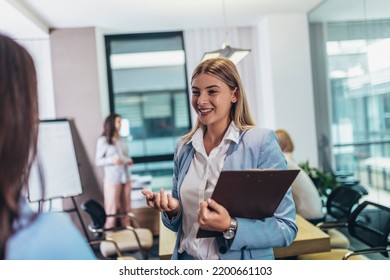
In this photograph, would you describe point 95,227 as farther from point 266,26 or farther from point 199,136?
point 266,26

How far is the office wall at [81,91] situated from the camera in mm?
2402

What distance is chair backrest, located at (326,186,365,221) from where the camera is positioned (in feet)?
7.11

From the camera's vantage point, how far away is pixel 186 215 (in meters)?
1.02

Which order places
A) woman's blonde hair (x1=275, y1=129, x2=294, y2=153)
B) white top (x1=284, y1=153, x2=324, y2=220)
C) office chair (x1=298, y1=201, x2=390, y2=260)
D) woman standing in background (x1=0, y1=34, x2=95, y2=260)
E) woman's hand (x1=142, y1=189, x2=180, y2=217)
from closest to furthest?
woman standing in background (x1=0, y1=34, x2=95, y2=260) < woman's hand (x1=142, y1=189, x2=180, y2=217) < office chair (x1=298, y1=201, x2=390, y2=260) < white top (x1=284, y1=153, x2=324, y2=220) < woman's blonde hair (x1=275, y1=129, x2=294, y2=153)

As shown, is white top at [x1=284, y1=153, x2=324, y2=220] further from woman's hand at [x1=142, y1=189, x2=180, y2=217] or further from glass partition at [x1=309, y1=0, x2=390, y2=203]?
woman's hand at [x1=142, y1=189, x2=180, y2=217]

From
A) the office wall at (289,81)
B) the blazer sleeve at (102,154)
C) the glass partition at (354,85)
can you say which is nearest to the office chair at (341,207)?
the glass partition at (354,85)

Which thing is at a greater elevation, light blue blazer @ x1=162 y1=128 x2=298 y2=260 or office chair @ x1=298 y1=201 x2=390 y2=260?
light blue blazer @ x1=162 y1=128 x2=298 y2=260

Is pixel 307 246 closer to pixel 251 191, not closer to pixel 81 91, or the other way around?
pixel 251 191

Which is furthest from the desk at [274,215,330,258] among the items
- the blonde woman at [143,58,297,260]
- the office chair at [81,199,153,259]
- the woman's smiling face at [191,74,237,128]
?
the office chair at [81,199,153,259]

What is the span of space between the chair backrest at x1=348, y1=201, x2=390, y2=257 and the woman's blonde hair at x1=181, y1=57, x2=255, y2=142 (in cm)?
96

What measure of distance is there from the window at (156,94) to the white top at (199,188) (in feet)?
1.05

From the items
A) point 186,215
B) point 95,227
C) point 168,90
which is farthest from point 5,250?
point 95,227

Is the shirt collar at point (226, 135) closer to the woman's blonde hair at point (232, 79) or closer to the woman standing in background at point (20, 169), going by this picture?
the woman's blonde hair at point (232, 79)

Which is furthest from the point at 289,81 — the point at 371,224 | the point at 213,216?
the point at 213,216
